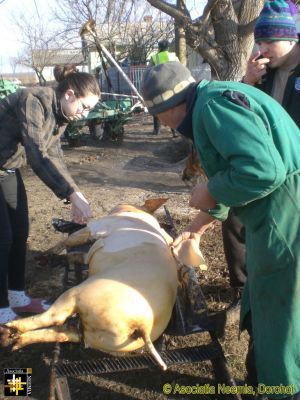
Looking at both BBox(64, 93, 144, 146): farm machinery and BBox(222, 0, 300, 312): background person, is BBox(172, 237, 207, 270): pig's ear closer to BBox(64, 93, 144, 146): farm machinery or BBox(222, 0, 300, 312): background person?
BBox(222, 0, 300, 312): background person

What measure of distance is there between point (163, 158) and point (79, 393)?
656 cm

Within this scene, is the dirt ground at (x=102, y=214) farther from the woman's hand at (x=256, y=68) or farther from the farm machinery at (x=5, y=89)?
the farm machinery at (x=5, y=89)

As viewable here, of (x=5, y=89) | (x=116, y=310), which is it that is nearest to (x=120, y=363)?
(x=116, y=310)

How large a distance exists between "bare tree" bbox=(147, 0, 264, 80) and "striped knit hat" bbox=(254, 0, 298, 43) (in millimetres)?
3049

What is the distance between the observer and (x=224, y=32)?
5.54 metres

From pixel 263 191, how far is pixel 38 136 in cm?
167

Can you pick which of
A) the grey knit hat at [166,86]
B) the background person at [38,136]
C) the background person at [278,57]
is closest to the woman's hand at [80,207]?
the background person at [38,136]

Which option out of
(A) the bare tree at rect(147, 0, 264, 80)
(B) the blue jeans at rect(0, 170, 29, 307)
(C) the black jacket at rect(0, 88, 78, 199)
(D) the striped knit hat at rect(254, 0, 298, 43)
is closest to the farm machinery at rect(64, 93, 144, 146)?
(A) the bare tree at rect(147, 0, 264, 80)

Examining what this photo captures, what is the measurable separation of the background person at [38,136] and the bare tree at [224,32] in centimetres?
277

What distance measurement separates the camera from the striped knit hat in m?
2.42

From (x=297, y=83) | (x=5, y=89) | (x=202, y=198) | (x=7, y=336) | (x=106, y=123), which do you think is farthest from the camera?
(x=5, y=89)

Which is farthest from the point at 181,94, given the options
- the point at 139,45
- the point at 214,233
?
the point at 139,45

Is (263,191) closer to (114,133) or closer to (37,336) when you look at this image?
(37,336)

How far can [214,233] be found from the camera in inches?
186
